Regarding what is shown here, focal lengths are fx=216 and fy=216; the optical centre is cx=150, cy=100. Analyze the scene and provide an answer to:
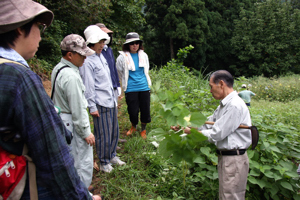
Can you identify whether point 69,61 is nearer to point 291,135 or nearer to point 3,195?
point 3,195

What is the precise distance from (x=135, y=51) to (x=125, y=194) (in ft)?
7.94

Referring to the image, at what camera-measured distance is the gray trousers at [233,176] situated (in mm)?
2057

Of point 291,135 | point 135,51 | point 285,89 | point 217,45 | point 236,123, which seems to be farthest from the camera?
point 217,45

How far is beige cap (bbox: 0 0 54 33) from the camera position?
846 millimetres

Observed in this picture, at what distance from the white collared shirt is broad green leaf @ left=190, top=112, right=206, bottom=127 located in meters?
0.29

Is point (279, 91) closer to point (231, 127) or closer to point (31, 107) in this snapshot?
point (231, 127)

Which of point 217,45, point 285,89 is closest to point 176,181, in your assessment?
point 285,89

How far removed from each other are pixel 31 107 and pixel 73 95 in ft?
4.00

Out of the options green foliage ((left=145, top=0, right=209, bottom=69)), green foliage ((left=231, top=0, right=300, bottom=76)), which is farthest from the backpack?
green foliage ((left=231, top=0, right=300, bottom=76))

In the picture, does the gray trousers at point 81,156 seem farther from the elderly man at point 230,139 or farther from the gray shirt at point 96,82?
the elderly man at point 230,139

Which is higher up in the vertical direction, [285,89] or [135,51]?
[135,51]

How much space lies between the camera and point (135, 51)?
3938mm

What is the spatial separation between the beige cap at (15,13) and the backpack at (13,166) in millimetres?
139

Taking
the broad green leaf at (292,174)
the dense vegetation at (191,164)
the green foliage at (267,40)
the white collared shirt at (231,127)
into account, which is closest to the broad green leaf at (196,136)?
the dense vegetation at (191,164)
